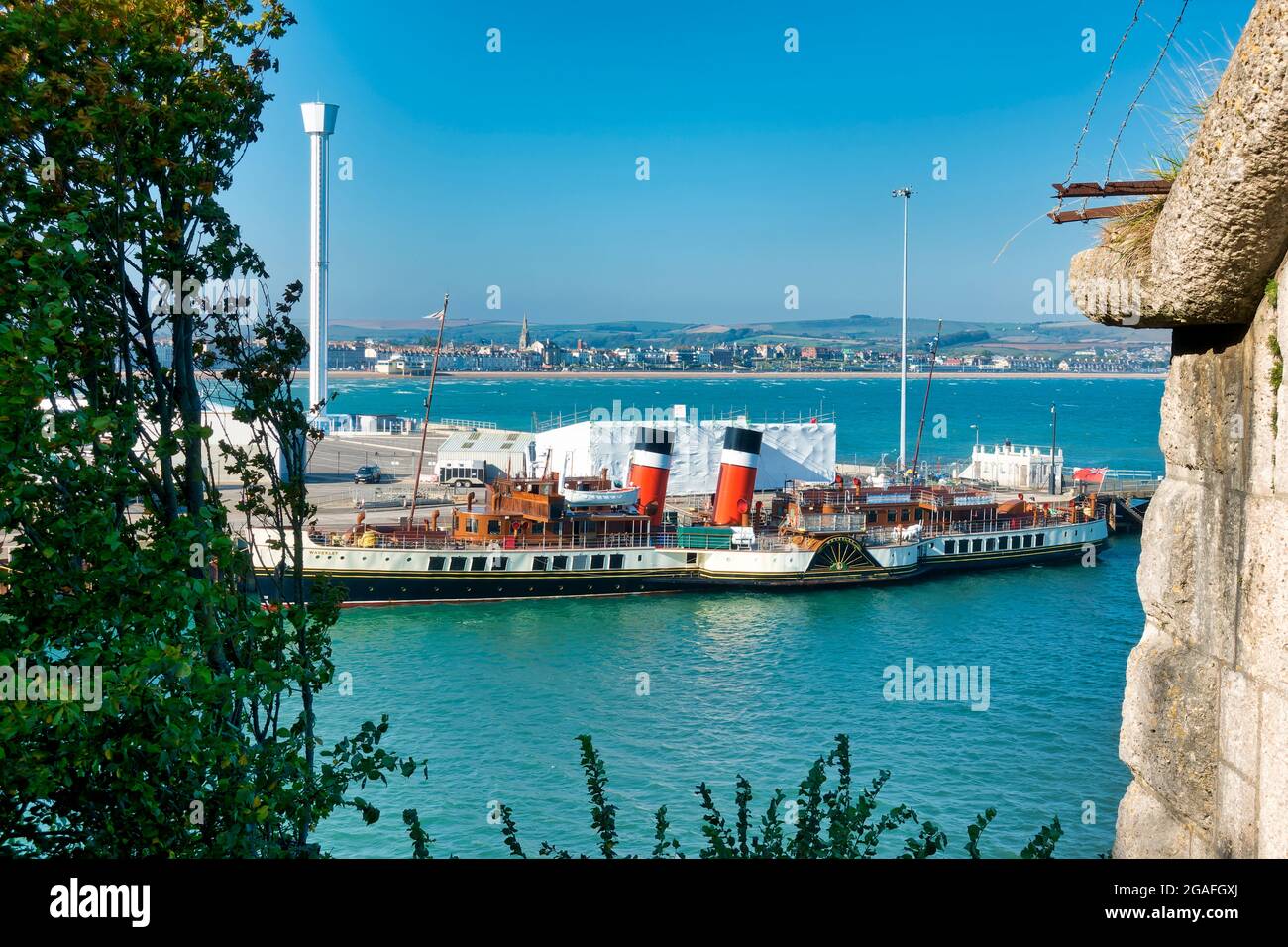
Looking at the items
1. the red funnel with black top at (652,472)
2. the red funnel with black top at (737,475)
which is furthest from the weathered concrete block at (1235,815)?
the red funnel with black top at (737,475)

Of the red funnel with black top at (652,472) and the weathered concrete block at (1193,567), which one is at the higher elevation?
the weathered concrete block at (1193,567)

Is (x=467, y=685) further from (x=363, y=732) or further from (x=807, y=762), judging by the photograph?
(x=363, y=732)

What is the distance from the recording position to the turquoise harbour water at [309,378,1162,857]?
69.6 feet

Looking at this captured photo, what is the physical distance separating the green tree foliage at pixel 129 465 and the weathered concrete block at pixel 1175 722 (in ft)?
11.5

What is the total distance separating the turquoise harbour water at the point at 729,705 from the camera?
21.2 m

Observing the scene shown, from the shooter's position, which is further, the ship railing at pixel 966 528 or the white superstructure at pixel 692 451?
the white superstructure at pixel 692 451

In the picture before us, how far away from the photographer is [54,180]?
5605mm

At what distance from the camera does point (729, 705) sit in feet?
95.9

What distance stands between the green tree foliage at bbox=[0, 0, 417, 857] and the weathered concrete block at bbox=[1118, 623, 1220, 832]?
138 inches

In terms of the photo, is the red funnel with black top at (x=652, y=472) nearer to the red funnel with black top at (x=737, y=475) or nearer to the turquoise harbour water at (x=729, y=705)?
the red funnel with black top at (x=737, y=475)

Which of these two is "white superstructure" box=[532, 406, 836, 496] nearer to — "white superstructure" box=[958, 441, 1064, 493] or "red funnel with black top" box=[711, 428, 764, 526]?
"red funnel with black top" box=[711, 428, 764, 526]

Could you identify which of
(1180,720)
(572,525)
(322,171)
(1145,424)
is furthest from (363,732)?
(1145,424)

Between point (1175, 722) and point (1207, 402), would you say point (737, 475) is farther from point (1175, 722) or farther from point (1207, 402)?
point (1207, 402)

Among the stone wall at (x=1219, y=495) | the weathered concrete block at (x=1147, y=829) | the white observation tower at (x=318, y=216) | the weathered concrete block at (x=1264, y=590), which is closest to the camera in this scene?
the stone wall at (x=1219, y=495)
